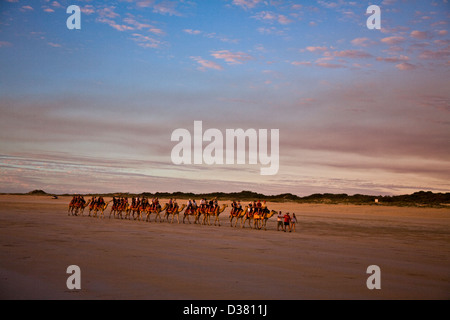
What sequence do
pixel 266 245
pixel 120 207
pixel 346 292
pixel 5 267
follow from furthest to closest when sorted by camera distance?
pixel 120 207 < pixel 266 245 < pixel 5 267 < pixel 346 292

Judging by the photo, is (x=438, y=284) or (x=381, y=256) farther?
(x=381, y=256)

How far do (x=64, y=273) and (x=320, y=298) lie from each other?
642 cm

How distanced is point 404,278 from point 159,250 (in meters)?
8.43

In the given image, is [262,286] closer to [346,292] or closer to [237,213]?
[346,292]

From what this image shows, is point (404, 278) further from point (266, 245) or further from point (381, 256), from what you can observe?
point (266, 245)

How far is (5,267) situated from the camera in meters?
12.1

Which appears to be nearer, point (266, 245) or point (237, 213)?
point (266, 245)

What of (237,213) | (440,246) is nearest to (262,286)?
(440,246)

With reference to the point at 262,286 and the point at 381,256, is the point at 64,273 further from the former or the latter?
the point at 381,256

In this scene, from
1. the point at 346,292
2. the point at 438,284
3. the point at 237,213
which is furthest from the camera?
the point at 237,213

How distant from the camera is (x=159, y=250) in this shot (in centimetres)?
1634
